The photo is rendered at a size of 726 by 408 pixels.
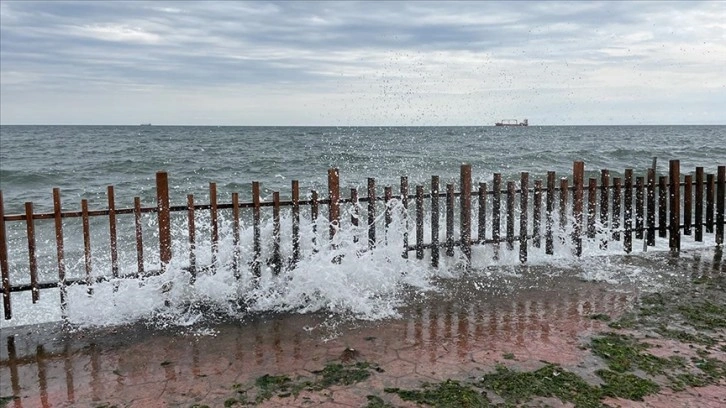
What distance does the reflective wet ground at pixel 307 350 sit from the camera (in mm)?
4863

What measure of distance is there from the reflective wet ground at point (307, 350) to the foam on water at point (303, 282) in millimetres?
329

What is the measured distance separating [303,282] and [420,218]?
7.17 ft

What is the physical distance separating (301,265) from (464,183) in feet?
9.90

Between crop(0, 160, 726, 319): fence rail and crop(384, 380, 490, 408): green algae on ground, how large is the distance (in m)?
3.58

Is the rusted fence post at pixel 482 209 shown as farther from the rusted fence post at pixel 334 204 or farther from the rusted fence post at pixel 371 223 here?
the rusted fence post at pixel 334 204

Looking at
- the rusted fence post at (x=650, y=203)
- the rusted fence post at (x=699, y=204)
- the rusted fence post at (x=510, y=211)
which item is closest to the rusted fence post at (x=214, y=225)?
the rusted fence post at (x=510, y=211)

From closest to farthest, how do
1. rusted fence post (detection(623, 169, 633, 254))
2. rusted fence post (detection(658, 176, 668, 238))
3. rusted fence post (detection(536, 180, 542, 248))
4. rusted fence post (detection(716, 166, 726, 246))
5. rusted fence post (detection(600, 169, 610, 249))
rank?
rusted fence post (detection(536, 180, 542, 248)) < rusted fence post (detection(600, 169, 610, 249)) < rusted fence post (detection(623, 169, 633, 254)) < rusted fence post (detection(658, 176, 668, 238)) < rusted fence post (detection(716, 166, 726, 246))

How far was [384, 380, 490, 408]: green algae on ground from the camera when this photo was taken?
4535 millimetres

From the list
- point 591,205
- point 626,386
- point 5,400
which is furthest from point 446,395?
point 591,205

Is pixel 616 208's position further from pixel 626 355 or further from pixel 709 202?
pixel 626 355

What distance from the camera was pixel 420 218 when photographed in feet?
28.2

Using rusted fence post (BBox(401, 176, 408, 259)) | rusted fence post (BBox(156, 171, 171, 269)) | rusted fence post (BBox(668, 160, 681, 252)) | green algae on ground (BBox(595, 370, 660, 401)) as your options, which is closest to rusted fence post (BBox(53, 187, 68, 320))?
rusted fence post (BBox(156, 171, 171, 269))

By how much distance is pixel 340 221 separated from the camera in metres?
8.35

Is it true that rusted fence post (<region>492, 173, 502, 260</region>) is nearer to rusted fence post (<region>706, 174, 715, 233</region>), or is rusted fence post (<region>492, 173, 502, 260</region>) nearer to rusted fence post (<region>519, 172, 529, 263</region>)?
rusted fence post (<region>519, 172, 529, 263</region>)
